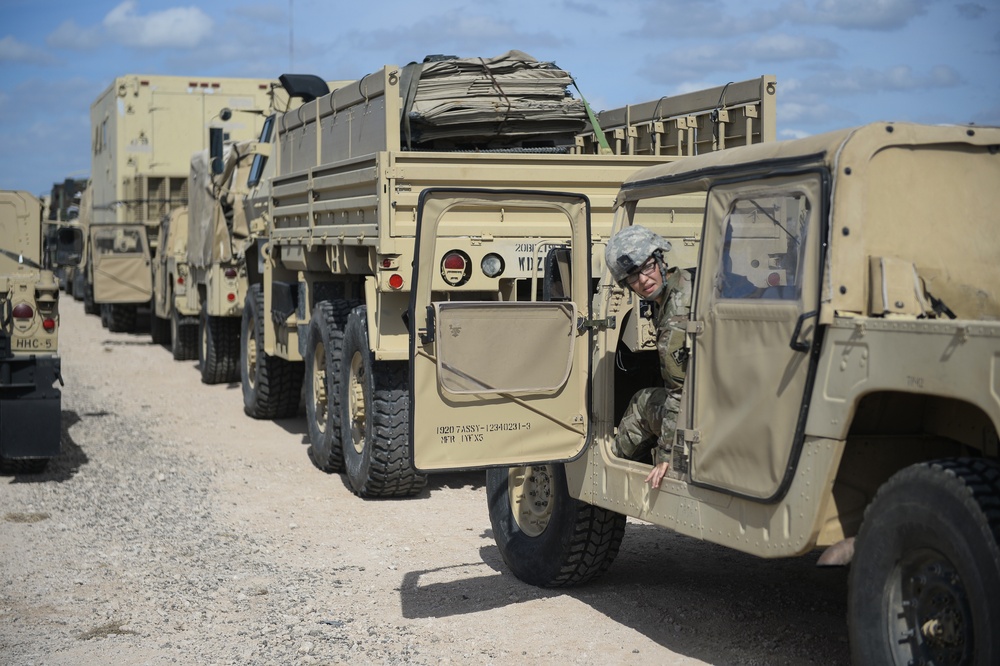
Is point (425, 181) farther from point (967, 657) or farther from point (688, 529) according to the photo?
point (967, 657)

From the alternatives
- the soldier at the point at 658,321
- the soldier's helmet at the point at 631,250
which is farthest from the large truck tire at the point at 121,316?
the soldier's helmet at the point at 631,250

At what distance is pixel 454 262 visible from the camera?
713 centimetres

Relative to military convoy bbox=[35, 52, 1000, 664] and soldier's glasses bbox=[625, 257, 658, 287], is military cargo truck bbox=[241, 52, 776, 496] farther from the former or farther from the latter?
soldier's glasses bbox=[625, 257, 658, 287]

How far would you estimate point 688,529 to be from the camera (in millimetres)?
4445

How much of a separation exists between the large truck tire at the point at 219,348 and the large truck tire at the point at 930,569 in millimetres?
10710

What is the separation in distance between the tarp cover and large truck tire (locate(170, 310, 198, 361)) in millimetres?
8576

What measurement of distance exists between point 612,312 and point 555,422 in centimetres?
50

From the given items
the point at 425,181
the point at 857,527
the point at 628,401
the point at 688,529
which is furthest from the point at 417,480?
the point at 857,527

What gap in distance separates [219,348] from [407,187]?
701cm

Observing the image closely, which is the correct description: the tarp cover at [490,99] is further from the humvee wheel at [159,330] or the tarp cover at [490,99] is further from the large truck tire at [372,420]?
the humvee wheel at [159,330]

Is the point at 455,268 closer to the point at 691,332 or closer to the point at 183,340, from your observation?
the point at 691,332

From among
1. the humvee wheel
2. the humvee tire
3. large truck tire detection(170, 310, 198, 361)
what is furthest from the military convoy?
the humvee tire

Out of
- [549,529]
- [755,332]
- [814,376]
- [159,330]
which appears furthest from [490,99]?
[159,330]

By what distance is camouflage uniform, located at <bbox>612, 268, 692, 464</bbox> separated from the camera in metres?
4.54
